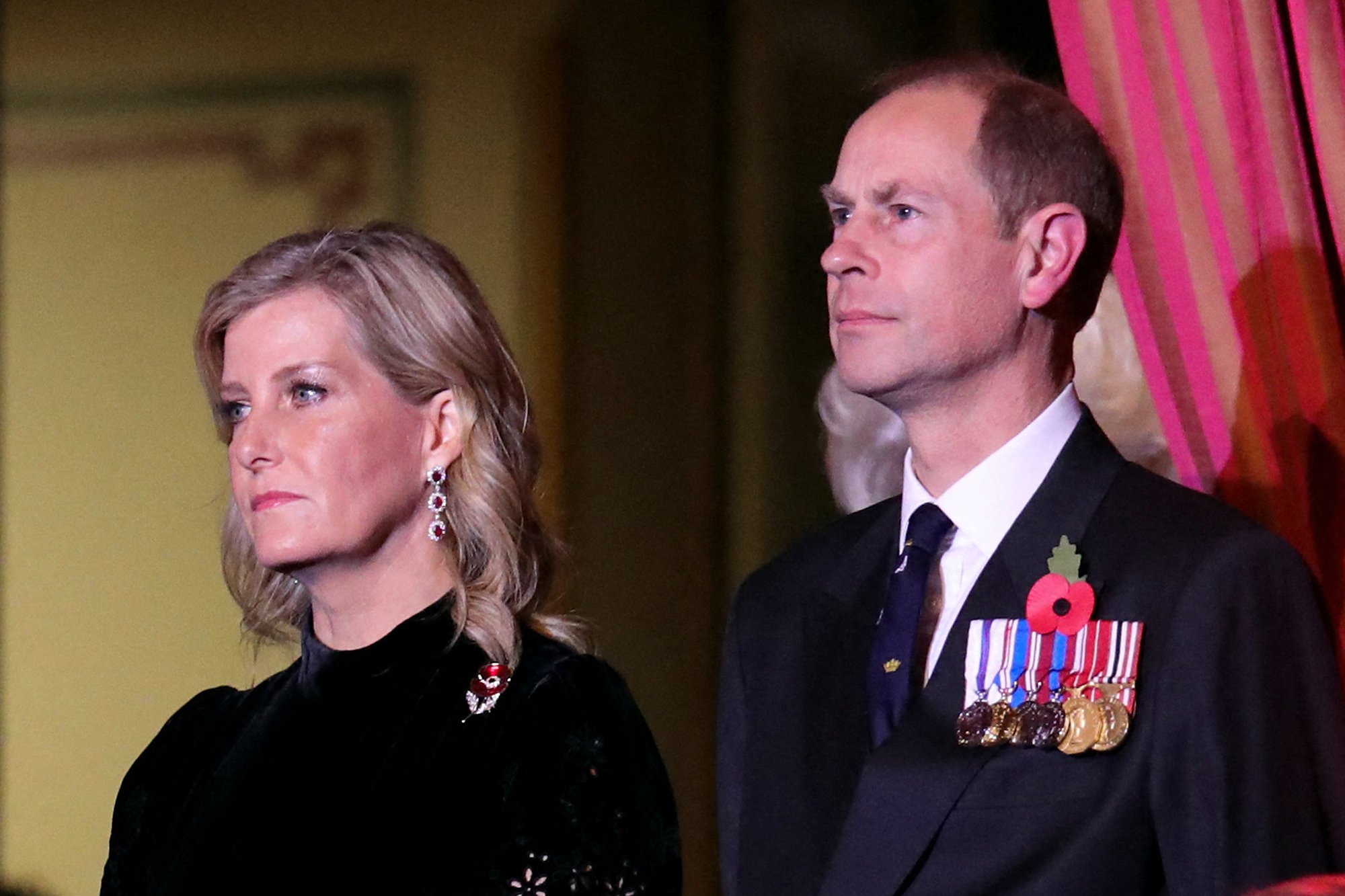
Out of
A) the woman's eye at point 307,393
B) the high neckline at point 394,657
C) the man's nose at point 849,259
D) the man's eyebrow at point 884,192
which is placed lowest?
the high neckline at point 394,657

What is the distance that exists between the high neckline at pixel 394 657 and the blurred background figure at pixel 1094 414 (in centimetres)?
68

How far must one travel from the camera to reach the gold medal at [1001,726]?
1.62 meters

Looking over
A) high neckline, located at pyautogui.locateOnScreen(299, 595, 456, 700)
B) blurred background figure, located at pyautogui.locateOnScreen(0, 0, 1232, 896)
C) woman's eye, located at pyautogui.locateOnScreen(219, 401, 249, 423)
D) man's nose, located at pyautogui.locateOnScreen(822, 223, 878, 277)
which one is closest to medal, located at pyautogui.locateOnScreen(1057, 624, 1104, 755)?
man's nose, located at pyautogui.locateOnScreen(822, 223, 878, 277)

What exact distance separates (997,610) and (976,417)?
7.1 inches

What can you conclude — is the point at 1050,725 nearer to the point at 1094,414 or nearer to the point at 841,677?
the point at 841,677

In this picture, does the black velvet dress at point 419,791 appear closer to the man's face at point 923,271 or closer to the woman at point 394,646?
the woman at point 394,646

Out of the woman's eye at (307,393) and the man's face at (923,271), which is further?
the woman's eye at (307,393)

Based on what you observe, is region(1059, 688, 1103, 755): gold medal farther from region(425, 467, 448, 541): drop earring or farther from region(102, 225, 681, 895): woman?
region(425, 467, 448, 541): drop earring

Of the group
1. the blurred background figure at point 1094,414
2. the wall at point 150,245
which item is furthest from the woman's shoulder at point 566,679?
the wall at point 150,245

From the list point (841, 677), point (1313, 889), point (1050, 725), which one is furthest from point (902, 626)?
point (1313, 889)

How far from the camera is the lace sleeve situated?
5.76 feet

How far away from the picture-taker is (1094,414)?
241 centimetres

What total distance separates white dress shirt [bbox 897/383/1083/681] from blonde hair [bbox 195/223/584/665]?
41 centimetres

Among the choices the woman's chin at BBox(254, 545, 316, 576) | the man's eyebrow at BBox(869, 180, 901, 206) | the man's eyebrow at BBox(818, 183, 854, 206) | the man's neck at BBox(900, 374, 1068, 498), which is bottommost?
the woman's chin at BBox(254, 545, 316, 576)
